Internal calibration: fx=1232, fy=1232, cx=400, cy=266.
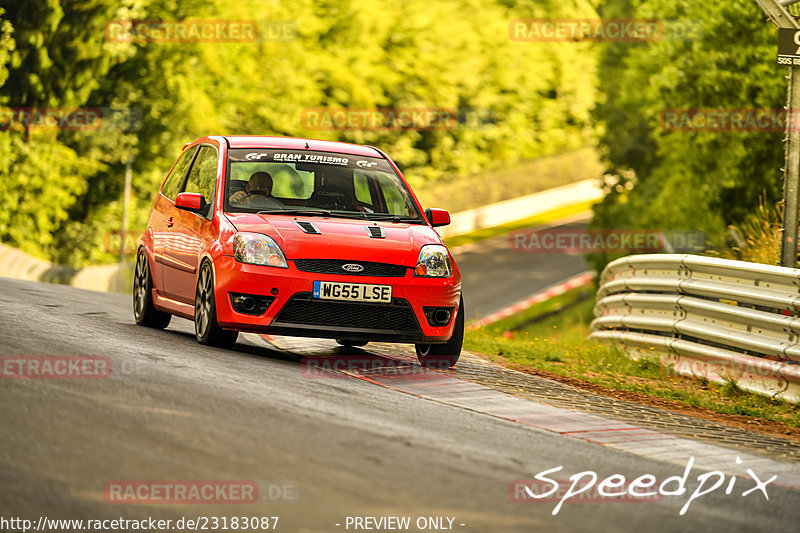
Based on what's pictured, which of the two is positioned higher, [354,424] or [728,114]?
[728,114]

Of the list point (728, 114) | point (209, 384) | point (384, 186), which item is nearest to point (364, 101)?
point (728, 114)

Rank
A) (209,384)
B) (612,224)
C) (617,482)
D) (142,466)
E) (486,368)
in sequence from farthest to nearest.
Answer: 1. (612,224)
2. (486,368)
3. (209,384)
4. (617,482)
5. (142,466)

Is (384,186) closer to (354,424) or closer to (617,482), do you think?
(354,424)

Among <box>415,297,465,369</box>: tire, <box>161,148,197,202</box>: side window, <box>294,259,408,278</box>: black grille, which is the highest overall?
<box>161,148,197,202</box>: side window

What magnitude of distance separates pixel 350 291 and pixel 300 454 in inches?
143

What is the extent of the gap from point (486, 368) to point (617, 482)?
4.82 metres

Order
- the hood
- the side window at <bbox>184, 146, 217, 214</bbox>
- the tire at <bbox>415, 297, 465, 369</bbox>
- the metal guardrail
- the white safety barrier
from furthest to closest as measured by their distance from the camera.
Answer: the white safety barrier
the side window at <bbox>184, 146, 217, 214</bbox>
the tire at <bbox>415, 297, 465, 369</bbox>
the metal guardrail
the hood

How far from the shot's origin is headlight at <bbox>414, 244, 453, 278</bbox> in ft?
33.8

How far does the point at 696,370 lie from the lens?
11.9 metres

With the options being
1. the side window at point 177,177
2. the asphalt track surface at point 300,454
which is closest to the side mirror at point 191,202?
the side window at point 177,177

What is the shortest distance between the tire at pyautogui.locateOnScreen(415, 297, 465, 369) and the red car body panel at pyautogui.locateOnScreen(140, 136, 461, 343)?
126mm

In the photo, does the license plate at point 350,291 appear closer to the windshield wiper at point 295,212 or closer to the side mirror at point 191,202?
the windshield wiper at point 295,212

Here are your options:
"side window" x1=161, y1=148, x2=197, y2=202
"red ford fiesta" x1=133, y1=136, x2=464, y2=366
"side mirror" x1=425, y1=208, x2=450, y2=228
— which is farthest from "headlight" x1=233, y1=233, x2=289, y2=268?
"side window" x1=161, y1=148, x2=197, y2=202

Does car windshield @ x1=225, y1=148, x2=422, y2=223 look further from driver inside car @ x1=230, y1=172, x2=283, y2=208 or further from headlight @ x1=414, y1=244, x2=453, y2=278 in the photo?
headlight @ x1=414, y1=244, x2=453, y2=278
